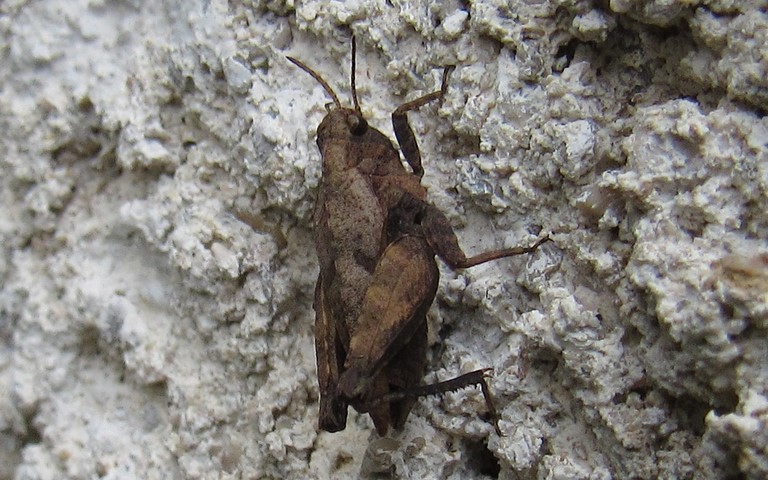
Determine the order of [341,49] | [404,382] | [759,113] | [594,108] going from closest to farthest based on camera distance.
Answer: [759,113] → [594,108] → [404,382] → [341,49]

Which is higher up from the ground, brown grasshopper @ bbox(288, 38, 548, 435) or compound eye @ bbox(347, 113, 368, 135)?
compound eye @ bbox(347, 113, 368, 135)

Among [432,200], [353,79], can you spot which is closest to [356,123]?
[353,79]

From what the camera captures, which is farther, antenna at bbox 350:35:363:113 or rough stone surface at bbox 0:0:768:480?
antenna at bbox 350:35:363:113

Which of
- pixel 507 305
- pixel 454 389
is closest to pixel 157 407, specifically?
pixel 454 389

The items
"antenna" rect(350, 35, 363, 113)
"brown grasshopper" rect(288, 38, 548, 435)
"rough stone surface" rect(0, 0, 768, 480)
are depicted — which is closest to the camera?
"rough stone surface" rect(0, 0, 768, 480)

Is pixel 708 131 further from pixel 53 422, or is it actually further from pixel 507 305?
pixel 53 422

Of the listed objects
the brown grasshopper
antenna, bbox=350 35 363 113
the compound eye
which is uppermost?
antenna, bbox=350 35 363 113
